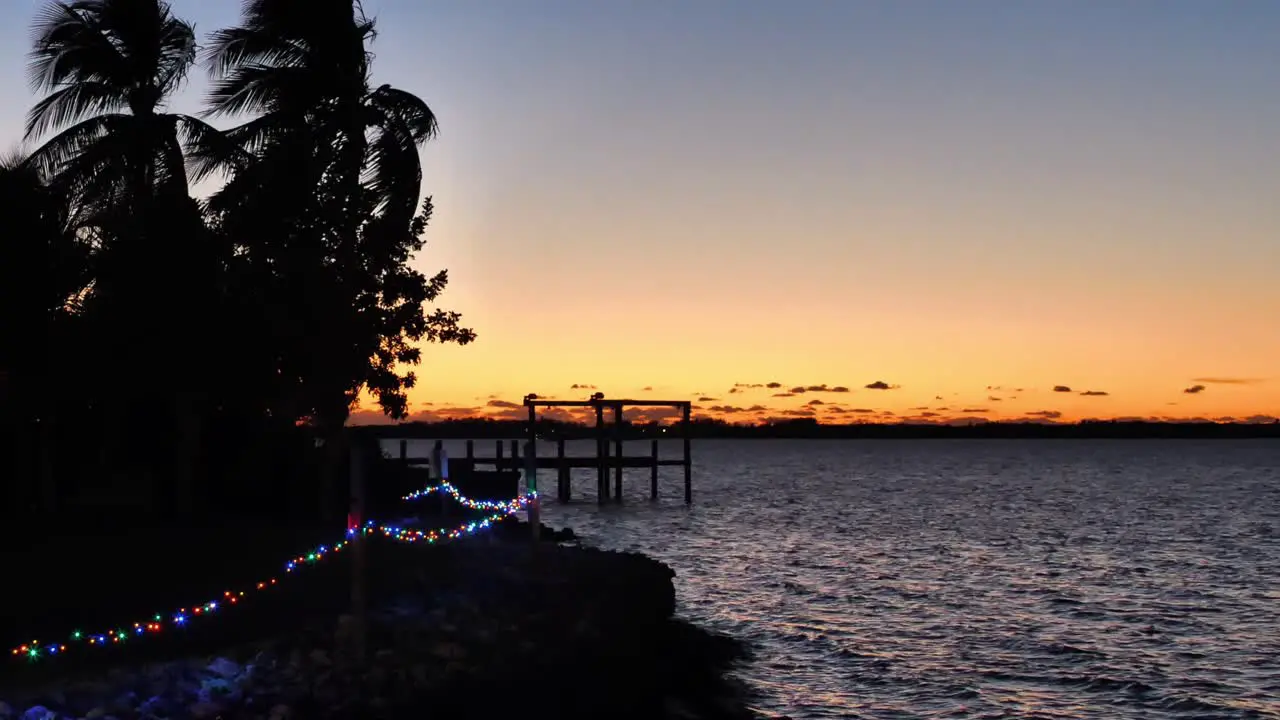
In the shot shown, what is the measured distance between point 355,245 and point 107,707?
15733 millimetres

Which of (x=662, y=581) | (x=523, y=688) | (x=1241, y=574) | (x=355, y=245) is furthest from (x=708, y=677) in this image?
(x=1241, y=574)

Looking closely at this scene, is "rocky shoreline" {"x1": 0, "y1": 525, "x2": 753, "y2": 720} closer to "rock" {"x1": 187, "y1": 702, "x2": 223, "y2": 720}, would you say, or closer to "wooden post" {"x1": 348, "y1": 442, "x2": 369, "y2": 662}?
"rock" {"x1": 187, "y1": 702, "x2": 223, "y2": 720}

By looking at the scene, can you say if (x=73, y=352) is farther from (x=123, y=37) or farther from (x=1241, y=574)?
(x=1241, y=574)

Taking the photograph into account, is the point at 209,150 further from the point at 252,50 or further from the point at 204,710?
the point at 204,710

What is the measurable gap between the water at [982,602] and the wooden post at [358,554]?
20.4 ft

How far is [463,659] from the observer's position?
14109 millimetres

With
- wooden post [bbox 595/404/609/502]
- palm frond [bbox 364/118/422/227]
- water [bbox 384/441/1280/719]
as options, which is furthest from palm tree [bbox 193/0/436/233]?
wooden post [bbox 595/404/609/502]

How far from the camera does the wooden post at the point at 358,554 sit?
12.9m

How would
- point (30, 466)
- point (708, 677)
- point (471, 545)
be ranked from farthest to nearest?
point (30, 466) → point (471, 545) → point (708, 677)

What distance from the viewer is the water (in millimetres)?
18391

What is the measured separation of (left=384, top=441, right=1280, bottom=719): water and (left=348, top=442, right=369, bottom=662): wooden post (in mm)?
6223

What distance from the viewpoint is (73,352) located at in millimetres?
23203

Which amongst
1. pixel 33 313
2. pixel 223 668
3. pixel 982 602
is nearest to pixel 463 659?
pixel 223 668

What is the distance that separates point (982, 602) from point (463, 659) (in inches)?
640
